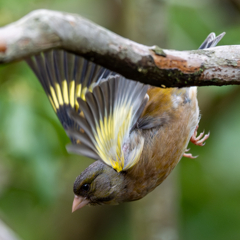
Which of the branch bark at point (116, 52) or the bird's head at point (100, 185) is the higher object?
the branch bark at point (116, 52)

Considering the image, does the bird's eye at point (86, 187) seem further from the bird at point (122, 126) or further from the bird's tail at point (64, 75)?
the bird's tail at point (64, 75)

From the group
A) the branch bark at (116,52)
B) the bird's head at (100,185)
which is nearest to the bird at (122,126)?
the bird's head at (100,185)

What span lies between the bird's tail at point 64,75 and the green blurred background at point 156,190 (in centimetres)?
32

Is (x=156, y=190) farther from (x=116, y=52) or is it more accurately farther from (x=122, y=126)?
(x=116, y=52)

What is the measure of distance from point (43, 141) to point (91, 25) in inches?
64.7

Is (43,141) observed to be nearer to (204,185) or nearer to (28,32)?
(28,32)

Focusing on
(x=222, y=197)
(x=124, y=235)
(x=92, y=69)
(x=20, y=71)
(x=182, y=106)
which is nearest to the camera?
(x=92, y=69)

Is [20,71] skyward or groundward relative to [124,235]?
skyward

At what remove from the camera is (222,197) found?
14.2 feet

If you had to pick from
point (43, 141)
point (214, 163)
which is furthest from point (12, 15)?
point (214, 163)

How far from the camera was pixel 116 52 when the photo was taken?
54.1 inches

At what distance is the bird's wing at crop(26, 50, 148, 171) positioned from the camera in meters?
1.83

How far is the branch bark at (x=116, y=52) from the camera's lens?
1.13 m

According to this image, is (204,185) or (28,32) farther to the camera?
(204,185)
